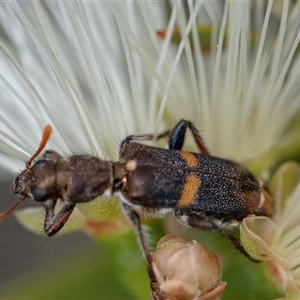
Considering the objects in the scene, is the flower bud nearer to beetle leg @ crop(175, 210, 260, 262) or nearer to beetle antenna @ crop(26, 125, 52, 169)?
beetle leg @ crop(175, 210, 260, 262)

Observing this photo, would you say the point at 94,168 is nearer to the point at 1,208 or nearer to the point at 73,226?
Result: the point at 73,226

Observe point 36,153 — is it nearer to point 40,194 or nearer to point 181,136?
point 40,194

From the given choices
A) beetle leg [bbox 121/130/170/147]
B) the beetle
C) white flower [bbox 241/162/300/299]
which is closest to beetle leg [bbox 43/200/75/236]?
the beetle

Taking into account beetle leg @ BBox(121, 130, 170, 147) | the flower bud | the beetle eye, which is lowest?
Result: the flower bud

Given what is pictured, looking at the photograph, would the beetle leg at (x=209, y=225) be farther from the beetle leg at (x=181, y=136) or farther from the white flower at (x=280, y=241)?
the beetle leg at (x=181, y=136)

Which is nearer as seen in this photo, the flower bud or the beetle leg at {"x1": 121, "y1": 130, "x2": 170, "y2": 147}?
the flower bud

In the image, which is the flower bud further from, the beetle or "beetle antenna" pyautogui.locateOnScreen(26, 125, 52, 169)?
"beetle antenna" pyautogui.locateOnScreen(26, 125, 52, 169)

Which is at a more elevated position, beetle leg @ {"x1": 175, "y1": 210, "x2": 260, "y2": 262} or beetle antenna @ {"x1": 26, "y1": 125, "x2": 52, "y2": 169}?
beetle antenna @ {"x1": 26, "y1": 125, "x2": 52, "y2": 169}
